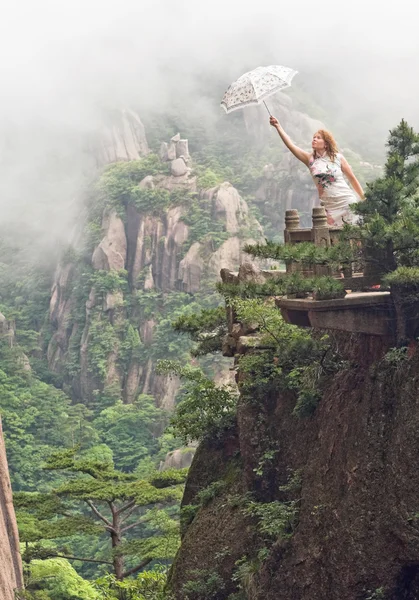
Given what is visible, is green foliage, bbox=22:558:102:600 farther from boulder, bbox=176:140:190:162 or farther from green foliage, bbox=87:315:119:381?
boulder, bbox=176:140:190:162

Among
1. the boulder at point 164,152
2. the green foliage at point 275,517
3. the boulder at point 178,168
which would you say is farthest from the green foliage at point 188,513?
the boulder at point 164,152

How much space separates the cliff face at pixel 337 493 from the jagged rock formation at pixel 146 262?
52125mm

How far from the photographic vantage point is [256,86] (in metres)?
12.2

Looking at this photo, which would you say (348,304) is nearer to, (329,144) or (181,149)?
(329,144)

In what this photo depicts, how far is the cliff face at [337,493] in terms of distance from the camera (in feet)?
31.1

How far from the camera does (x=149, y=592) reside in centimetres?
1373

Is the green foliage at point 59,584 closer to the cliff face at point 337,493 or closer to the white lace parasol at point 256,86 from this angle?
the cliff face at point 337,493

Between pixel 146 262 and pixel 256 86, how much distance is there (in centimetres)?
6171

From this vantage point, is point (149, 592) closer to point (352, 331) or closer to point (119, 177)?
point (352, 331)

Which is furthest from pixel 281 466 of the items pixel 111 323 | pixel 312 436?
pixel 111 323

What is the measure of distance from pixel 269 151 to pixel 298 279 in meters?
79.5

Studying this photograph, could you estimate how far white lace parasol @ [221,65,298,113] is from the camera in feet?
39.7

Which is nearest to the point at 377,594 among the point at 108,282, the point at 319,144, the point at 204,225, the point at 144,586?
the point at 319,144

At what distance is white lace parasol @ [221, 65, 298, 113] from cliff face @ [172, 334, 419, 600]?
2.85 metres
